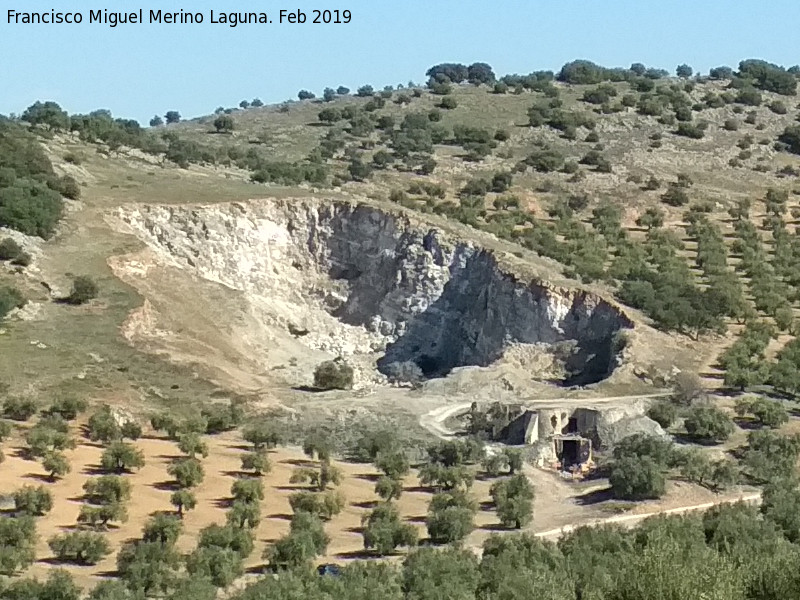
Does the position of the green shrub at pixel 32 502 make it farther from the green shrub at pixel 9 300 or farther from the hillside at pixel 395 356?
the green shrub at pixel 9 300

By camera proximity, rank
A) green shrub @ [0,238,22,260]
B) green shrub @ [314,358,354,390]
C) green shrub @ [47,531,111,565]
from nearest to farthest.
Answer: green shrub @ [47,531,111,565] < green shrub @ [314,358,354,390] < green shrub @ [0,238,22,260]

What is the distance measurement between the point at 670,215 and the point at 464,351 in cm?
2411

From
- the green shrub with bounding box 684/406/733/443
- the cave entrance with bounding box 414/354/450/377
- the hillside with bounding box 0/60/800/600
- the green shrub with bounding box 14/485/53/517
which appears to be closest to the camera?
the hillside with bounding box 0/60/800/600

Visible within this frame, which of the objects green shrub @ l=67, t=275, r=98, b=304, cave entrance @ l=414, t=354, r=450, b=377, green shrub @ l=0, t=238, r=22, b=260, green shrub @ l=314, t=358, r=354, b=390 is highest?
green shrub @ l=0, t=238, r=22, b=260

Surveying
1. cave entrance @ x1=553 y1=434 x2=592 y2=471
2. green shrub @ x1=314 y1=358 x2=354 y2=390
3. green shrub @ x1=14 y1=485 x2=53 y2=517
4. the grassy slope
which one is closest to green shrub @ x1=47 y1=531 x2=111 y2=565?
green shrub @ x1=14 y1=485 x2=53 y2=517

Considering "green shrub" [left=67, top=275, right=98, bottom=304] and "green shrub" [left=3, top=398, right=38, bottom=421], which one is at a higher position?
"green shrub" [left=67, top=275, right=98, bottom=304]

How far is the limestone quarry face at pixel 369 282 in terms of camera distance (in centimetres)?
5728

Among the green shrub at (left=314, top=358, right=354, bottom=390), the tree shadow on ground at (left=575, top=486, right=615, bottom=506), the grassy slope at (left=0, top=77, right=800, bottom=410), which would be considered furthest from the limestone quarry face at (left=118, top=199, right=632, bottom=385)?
the tree shadow on ground at (left=575, top=486, right=615, bottom=506)

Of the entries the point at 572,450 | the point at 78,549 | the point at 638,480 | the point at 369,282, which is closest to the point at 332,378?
the point at 572,450

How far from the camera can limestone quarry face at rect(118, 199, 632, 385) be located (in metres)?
57.3

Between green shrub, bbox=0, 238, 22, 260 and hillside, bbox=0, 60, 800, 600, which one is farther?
green shrub, bbox=0, 238, 22, 260

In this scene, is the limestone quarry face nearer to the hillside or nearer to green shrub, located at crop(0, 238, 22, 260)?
the hillside

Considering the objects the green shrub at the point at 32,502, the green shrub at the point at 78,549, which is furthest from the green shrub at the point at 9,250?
the green shrub at the point at 78,549

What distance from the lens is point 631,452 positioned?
40.2m
